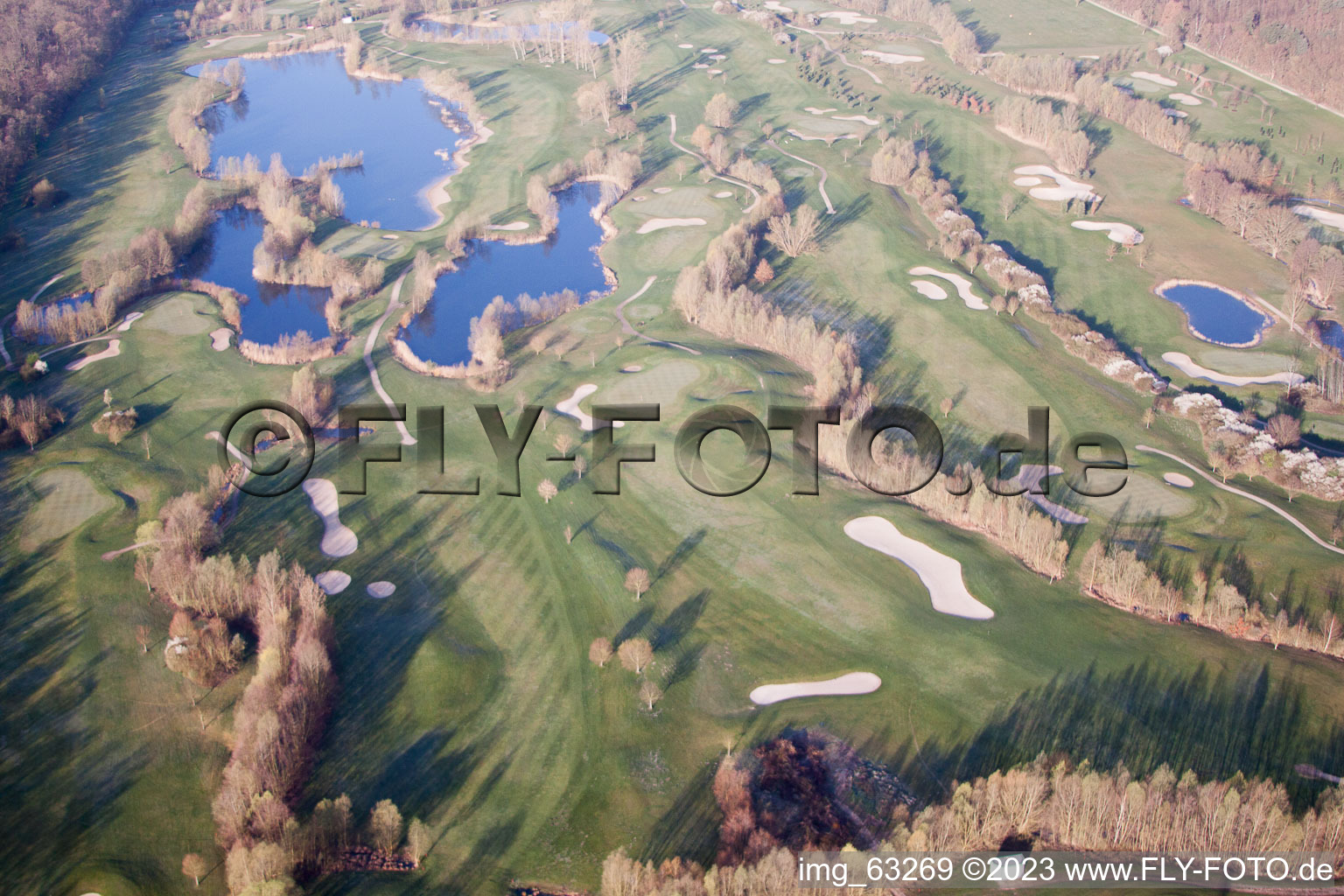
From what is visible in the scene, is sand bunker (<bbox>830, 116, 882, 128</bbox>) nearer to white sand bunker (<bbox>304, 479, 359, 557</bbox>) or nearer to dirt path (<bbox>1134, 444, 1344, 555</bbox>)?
dirt path (<bbox>1134, 444, 1344, 555</bbox>)

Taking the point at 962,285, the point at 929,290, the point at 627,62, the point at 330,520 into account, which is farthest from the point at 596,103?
the point at 330,520

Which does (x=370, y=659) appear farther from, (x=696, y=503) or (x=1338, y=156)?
(x=1338, y=156)

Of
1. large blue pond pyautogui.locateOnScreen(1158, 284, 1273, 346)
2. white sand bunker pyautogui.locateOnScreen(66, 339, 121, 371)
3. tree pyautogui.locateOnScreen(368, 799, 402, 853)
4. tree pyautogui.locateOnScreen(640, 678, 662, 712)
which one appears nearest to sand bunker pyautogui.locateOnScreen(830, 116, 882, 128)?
large blue pond pyautogui.locateOnScreen(1158, 284, 1273, 346)

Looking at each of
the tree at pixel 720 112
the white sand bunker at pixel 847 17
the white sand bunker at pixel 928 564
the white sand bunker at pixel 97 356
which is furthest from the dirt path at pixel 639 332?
the white sand bunker at pixel 847 17

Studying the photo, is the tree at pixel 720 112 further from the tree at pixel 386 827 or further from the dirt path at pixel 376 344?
the tree at pixel 386 827

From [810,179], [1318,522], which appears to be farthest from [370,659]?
[810,179]
